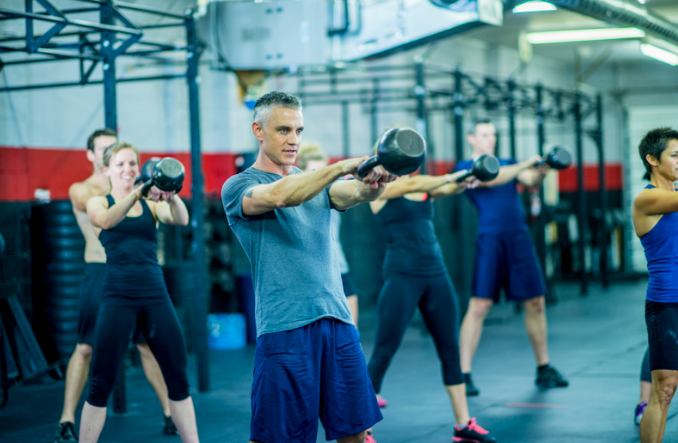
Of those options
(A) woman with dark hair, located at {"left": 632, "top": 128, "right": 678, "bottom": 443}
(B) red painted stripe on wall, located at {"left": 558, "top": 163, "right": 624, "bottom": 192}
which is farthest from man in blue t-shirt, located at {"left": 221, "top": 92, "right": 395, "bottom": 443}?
(B) red painted stripe on wall, located at {"left": 558, "top": 163, "right": 624, "bottom": 192}

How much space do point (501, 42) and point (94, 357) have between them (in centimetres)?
1096

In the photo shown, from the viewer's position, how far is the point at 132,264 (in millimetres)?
3396

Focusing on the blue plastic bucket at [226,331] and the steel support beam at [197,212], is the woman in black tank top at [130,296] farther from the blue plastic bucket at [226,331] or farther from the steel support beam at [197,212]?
the blue plastic bucket at [226,331]

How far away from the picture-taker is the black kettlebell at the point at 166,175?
9.68 ft

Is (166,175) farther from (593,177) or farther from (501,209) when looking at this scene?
(593,177)

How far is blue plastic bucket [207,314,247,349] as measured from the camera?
22.6 feet

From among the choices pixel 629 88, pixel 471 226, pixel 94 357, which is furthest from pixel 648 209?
pixel 629 88

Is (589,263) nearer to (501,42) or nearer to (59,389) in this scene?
(501,42)

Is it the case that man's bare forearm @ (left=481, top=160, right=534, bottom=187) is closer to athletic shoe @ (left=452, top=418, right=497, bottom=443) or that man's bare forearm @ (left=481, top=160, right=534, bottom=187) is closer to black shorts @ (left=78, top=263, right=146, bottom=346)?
athletic shoe @ (left=452, top=418, right=497, bottom=443)

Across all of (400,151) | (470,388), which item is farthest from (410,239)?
(400,151)

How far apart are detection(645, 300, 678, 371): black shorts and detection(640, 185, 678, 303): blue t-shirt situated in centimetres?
4

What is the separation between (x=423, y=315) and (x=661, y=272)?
3.93 ft

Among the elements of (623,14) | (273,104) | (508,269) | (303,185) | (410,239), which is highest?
(623,14)

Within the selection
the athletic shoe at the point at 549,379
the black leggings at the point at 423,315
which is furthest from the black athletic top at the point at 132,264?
the athletic shoe at the point at 549,379
